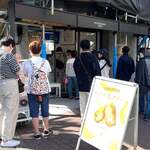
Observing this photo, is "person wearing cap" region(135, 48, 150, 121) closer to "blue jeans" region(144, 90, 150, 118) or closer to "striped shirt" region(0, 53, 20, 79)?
"blue jeans" region(144, 90, 150, 118)

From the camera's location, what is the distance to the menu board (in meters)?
5.38

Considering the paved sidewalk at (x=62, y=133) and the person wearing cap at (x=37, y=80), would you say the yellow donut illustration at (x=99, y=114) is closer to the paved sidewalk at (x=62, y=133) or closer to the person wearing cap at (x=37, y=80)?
the paved sidewalk at (x=62, y=133)

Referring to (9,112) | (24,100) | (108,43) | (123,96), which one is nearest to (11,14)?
(24,100)

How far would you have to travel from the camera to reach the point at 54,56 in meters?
12.9

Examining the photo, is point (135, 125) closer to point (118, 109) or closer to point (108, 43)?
point (118, 109)

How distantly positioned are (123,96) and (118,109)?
20 centimetres

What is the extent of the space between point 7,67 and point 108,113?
1.77 meters

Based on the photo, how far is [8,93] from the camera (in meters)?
6.14

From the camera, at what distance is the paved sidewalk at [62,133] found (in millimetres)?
6480

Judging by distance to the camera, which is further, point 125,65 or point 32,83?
point 125,65

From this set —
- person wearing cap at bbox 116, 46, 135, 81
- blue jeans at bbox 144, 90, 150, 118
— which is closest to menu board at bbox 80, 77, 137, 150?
blue jeans at bbox 144, 90, 150, 118

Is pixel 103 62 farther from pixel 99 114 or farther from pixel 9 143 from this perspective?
pixel 9 143

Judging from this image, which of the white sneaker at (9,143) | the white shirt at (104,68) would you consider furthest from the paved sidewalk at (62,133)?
the white shirt at (104,68)

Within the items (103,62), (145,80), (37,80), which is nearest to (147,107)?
(145,80)
